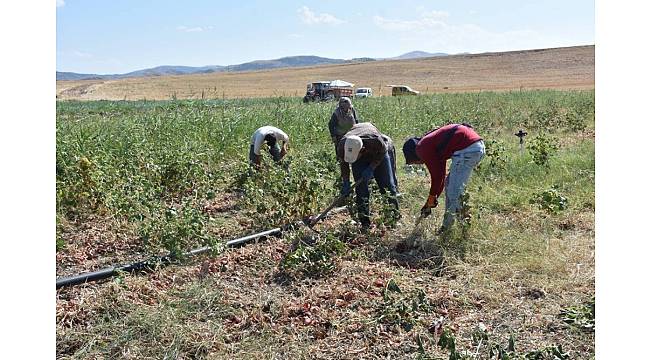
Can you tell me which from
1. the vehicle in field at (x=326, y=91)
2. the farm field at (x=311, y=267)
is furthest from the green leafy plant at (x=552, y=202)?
the vehicle in field at (x=326, y=91)

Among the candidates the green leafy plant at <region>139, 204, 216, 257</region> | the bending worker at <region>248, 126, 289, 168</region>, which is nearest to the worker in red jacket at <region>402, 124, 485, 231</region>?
the green leafy plant at <region>139, 204, 216, 257</region>

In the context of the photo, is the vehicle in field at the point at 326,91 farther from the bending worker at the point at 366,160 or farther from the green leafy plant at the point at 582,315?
the green leafy plant at the point at 582,315

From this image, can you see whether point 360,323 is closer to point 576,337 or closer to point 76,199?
point 576,337

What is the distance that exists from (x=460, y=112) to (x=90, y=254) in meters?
12.1

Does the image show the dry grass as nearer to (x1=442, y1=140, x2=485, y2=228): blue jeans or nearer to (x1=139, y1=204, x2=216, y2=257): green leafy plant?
(x1=139, y1=204, x2=216, y2=257): green leafy plant

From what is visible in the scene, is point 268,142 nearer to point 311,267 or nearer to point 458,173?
point 458,173

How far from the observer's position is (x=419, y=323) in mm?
3359

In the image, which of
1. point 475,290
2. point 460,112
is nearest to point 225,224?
point 475,290

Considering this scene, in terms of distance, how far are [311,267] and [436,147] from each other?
151 cm

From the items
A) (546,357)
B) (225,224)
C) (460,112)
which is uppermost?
(460,112)

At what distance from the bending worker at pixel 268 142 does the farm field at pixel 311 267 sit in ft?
1.14

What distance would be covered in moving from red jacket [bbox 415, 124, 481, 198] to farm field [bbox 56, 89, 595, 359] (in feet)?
1.23

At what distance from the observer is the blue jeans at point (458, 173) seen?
15.4 ft

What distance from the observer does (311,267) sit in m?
4.14
